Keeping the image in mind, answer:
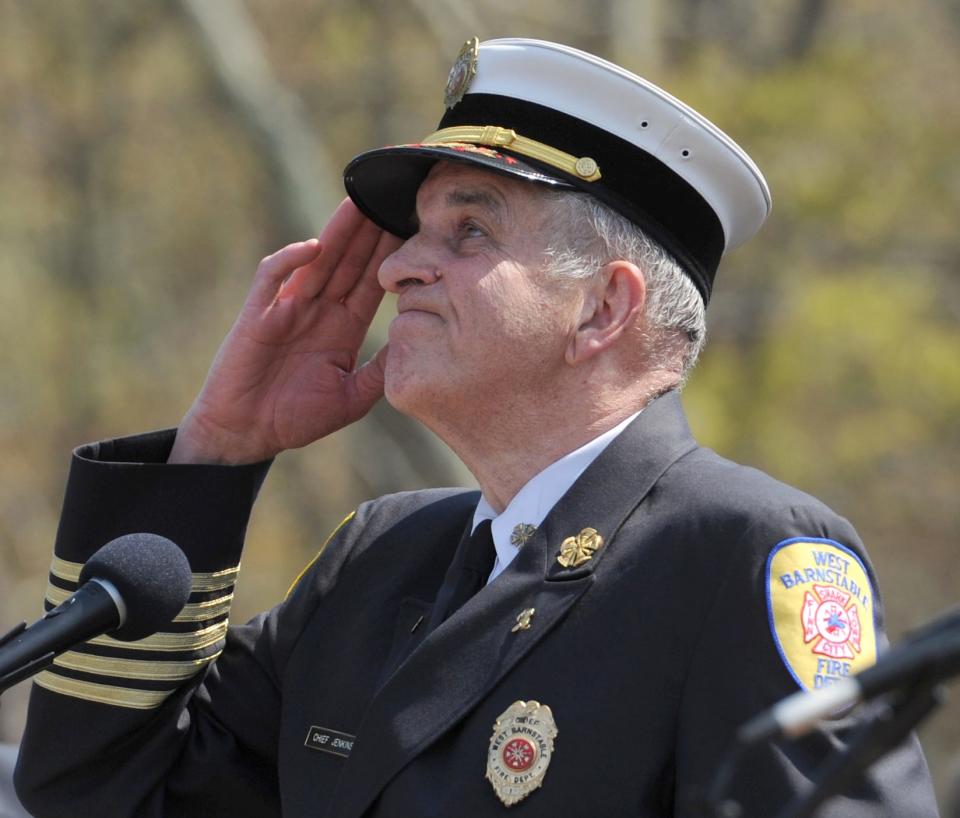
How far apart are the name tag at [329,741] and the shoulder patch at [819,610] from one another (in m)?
0.82

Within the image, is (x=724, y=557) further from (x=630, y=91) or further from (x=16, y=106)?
(x=16, y=106)

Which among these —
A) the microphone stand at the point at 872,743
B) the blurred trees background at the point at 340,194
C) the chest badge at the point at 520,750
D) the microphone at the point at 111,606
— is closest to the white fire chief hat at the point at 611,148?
the chest badge at the point at 520,750

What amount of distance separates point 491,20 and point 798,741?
11458 millimetres

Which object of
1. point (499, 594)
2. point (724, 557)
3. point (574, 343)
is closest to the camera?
point (724, 557)

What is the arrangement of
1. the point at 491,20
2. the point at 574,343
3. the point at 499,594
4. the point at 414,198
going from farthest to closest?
1. the point at 491,20
2. the point at 414,198
3. the point at 574,343
4. the point at 499,594

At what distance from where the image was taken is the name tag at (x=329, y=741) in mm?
3092

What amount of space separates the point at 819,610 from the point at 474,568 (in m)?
0.72

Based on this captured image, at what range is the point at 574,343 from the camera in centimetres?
322

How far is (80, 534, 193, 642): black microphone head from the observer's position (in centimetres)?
242

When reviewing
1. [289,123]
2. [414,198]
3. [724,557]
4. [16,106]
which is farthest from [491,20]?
[724,557]

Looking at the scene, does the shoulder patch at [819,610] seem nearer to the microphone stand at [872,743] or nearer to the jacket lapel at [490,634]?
the jacket lapel at [490,634]

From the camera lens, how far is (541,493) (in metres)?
3.15

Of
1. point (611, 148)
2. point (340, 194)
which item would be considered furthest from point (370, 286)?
point (340, 194)

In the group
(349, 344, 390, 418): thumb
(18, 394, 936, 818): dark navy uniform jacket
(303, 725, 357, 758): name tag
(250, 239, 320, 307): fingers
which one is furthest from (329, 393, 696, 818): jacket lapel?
(250, 239, 320, 307): fingers
